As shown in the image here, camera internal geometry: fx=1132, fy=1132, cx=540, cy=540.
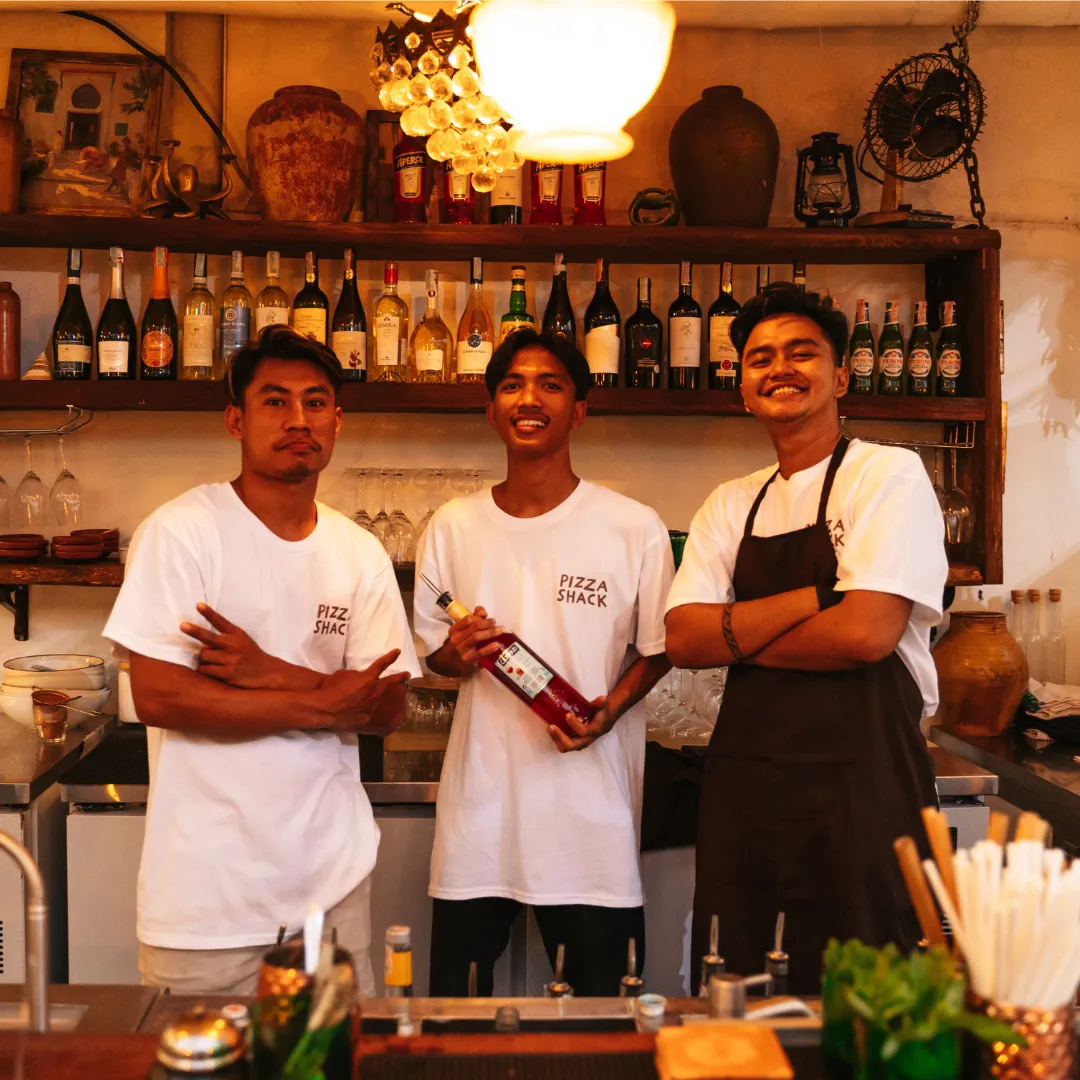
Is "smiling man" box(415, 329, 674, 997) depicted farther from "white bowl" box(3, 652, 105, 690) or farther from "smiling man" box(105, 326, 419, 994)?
"white bowl" box(3, 652, 105, 690)

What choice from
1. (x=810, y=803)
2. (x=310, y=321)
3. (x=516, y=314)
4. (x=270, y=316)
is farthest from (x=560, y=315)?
(x=810, y=803)

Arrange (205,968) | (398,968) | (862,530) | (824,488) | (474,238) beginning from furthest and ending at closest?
(474,238) → (824,488) → (862,530) → (205,968) → (398,968)

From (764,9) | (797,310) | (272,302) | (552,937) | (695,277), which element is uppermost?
(764,9)

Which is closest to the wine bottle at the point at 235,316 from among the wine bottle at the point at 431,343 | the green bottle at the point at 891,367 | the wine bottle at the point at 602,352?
the wine bottle at the point at 431,343

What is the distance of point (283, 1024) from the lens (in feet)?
3.07

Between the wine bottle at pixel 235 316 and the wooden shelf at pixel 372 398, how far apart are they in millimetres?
147

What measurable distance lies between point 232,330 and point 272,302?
13 centimetres

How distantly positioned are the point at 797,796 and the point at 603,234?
1.64 meters

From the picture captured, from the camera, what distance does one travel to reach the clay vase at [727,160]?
10.0 feet

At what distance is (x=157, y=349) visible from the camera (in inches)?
120

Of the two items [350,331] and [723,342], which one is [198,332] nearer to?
[350,331]

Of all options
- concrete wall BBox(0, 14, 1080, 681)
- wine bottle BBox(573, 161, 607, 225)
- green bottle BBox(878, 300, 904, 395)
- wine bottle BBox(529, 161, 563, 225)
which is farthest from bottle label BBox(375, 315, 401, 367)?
green bottle BBox(878, 300, 904, 395)

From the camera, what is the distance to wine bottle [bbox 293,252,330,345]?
3.07 meters

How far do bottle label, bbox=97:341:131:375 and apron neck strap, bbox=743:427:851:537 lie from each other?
1.82 meters
